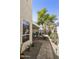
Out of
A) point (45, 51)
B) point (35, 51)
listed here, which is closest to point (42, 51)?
point (45, 51)

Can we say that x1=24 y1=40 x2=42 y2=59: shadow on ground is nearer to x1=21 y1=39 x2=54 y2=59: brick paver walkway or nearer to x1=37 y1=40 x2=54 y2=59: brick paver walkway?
x1=21 y1=39 x2=54 y2=59: brick paver walkway

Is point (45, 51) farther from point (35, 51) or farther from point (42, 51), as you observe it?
point (35, 51)

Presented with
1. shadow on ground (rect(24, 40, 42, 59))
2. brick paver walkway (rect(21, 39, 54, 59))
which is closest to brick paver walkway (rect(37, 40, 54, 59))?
brick paver walkway (rect(21, 39, 54, 59))

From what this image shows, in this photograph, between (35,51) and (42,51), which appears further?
(35,51)

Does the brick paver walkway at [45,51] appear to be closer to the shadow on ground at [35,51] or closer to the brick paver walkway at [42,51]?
the brick paver walkway at [42,51]

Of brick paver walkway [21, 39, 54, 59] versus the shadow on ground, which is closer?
brick paver walkway [21, 39, 54, 59]

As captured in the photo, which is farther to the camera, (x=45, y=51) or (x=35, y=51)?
(x=35, y=51)
